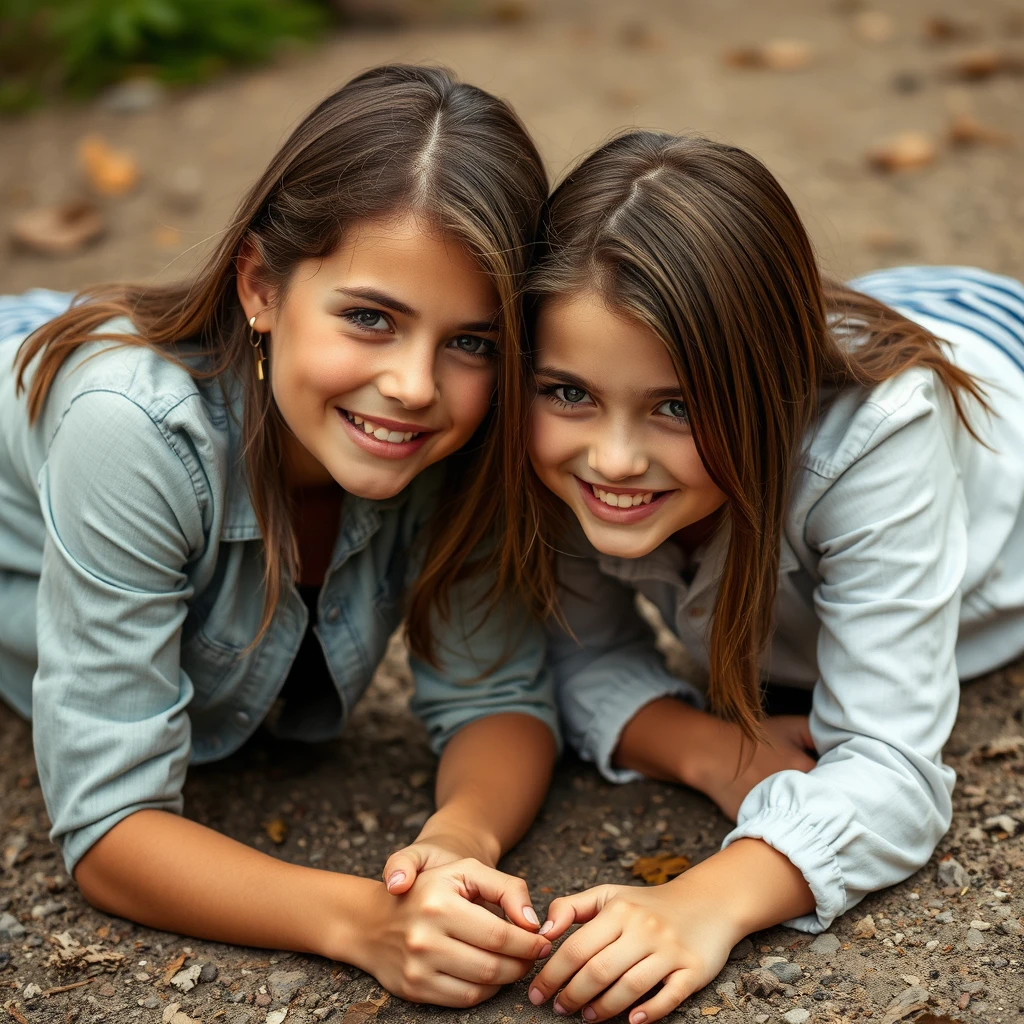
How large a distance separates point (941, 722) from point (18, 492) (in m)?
1.58

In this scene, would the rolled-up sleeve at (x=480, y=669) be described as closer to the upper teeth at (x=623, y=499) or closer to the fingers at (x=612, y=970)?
the upper teeth at (x=623, y=499)

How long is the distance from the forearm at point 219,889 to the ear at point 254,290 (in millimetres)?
754

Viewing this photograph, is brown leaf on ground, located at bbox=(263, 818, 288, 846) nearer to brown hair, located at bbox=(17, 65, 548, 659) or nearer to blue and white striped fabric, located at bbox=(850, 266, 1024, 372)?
brown hair, located at bbox=(17, 65, 548, 659)

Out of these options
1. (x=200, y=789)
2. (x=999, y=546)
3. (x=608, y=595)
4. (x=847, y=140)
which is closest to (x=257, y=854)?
(x=200, y=789)

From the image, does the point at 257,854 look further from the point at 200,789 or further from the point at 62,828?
the point at 200,789

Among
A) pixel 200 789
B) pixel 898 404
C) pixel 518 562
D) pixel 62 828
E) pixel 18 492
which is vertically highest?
pixel 898 404

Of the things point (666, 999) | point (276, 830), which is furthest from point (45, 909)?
point (666, 999)

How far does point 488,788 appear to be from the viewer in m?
2.12

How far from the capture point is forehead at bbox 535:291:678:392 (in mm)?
1750

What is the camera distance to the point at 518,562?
2092 millimetres

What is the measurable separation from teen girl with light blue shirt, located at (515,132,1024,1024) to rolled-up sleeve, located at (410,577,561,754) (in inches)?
5.2

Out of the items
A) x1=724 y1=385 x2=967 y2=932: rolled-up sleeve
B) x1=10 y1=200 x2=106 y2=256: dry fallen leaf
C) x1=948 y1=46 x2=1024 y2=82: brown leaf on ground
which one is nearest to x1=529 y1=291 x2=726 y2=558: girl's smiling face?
x1=724 y1=385 x2=967 y2=932: rolled-up sleeve

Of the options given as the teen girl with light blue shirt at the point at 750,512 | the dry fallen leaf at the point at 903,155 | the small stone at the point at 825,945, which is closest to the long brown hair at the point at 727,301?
the teen girl with light blue shirt at the point at 750,512

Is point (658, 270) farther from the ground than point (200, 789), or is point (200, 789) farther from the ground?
point (658, 270)
